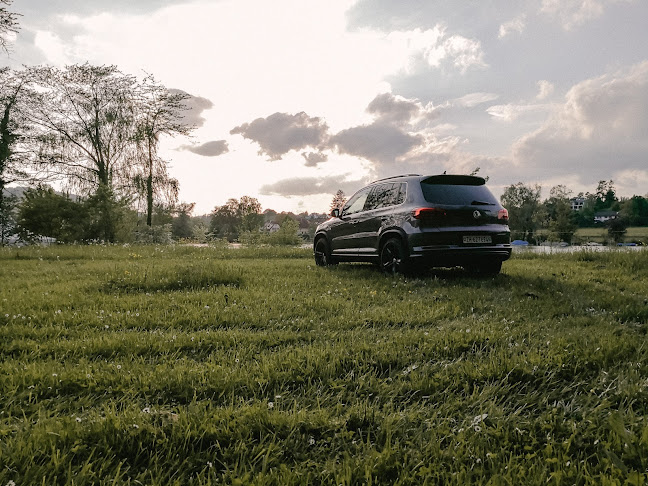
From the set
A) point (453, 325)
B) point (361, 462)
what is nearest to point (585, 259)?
point (453, 325)

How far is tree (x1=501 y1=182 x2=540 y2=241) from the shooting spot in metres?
96.9

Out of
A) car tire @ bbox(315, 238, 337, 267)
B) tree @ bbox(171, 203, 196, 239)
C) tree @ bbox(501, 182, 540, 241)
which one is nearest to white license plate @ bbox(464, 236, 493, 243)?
car tire @ bbox(315, 238, 337, 267)

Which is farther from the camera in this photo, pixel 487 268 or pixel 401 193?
pixel 487 268

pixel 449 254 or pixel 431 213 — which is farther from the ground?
pixel 431 213

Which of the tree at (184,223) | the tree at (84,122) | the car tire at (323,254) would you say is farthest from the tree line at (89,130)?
the tree at (184,223)

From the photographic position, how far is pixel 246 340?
4.09 metres

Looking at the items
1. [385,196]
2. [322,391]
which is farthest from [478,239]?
[322,391]

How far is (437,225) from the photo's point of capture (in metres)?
7.71

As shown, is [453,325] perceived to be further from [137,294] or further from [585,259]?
[585,259]

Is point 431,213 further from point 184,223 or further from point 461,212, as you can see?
point 184,223

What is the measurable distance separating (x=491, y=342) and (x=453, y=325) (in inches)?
25.0

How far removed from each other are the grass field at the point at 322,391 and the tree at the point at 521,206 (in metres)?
98.4

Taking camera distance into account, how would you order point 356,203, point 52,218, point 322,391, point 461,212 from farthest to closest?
point 52,218, point 356,203, point 461,212, point 322,391

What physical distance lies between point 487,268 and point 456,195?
2021 millimetres
